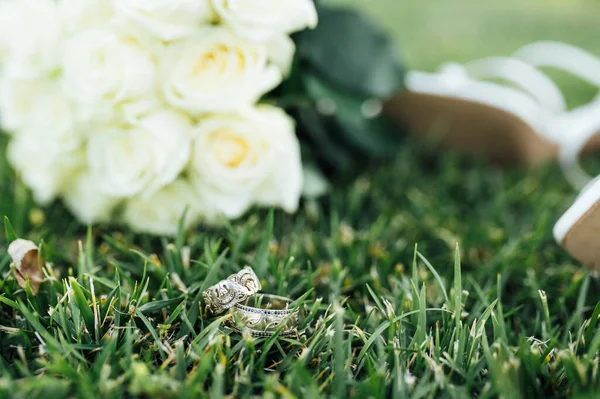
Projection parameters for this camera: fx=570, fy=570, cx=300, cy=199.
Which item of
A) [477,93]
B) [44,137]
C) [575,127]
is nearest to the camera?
[44,137]

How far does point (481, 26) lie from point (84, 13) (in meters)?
2.40

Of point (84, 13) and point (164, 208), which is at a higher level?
point (84, 13)

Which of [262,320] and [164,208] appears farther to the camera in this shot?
[164,208]

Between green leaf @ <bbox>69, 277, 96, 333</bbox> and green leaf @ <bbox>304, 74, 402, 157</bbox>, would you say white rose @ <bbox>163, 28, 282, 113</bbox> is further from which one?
green leaf @ <bbox>69, 277, 96, 333</bbox>

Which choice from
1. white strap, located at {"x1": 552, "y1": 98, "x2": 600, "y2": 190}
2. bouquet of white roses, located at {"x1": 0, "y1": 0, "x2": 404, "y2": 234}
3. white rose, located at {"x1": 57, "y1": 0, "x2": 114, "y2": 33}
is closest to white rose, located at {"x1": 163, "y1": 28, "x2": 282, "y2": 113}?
bouquet of white roses, located at {"x1": 0, "y1": 0, "x2": 404, "y2": 234}

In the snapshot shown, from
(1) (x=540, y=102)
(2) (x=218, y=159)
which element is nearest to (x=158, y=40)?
(2) (x=218, y=159)

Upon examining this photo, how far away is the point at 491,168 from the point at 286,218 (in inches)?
22.1

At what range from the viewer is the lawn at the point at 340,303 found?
0.58 metres

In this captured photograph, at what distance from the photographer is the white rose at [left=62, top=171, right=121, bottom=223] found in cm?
91

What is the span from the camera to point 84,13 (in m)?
0.84

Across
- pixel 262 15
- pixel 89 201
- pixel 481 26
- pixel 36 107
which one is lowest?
pixel 89 201

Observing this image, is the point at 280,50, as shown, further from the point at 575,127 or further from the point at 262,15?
the point at 575,127

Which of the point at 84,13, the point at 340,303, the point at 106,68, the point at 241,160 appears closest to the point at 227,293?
the point at 340,303

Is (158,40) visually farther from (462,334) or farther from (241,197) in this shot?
(462,334)
